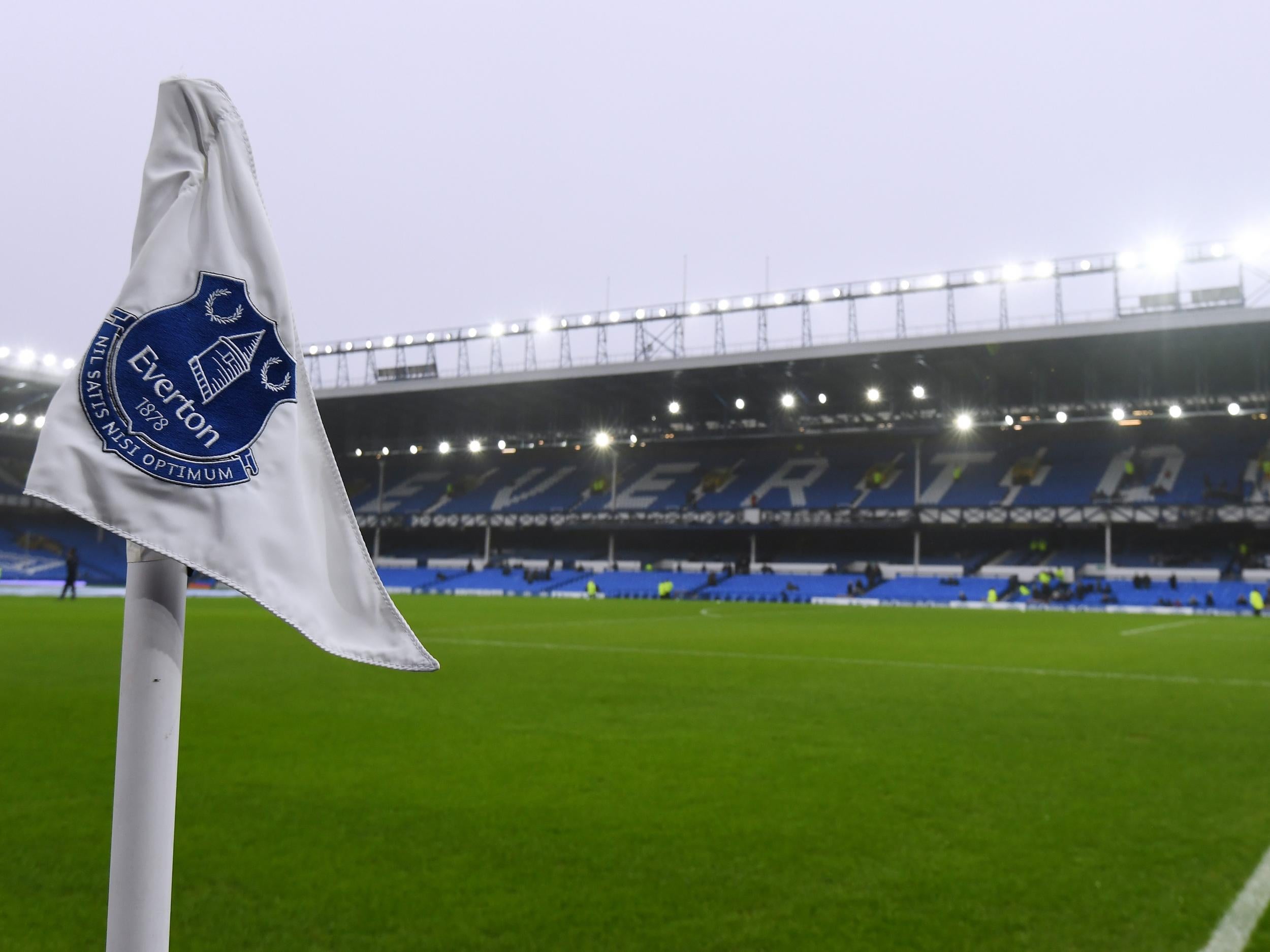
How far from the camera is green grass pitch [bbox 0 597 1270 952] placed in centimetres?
353

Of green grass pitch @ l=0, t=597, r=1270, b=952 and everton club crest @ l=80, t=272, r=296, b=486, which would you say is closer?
everton club crest @ l=80, t=272, r=296, b=486

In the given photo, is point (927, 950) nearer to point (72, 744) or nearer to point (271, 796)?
point (271, 796)

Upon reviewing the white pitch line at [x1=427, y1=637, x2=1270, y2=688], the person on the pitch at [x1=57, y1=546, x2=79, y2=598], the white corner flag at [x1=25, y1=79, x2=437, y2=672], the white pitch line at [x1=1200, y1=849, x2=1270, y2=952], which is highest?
the white corner flag at [x1=25, y1=79, x2=437, y2=672]

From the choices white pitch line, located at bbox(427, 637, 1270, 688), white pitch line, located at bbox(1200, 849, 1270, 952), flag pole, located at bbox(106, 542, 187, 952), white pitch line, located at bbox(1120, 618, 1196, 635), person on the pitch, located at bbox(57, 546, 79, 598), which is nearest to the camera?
flag pole, located at bbox(106, 542, 187, 952)

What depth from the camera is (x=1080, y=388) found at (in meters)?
42.4

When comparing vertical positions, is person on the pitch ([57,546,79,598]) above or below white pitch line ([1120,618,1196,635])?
above

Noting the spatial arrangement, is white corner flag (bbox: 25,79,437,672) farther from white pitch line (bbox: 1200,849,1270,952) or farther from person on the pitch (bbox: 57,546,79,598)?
person on the pitch (bbox: 57,546,79,598)

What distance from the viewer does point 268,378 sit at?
1.68 metres

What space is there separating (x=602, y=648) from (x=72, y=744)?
9.19m

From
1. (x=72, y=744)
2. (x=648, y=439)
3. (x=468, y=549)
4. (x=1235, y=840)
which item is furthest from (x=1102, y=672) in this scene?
(x=468, y=549)

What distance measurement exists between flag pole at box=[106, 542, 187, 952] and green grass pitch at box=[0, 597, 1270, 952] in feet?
6.66

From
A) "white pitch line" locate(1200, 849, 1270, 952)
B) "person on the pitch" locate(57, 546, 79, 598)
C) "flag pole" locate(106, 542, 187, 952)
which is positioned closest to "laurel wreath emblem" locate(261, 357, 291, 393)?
"flag pole" locate(106, 542, 187, 952)

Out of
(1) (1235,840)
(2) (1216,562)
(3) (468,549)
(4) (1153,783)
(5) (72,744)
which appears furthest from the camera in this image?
(3) (468,549)

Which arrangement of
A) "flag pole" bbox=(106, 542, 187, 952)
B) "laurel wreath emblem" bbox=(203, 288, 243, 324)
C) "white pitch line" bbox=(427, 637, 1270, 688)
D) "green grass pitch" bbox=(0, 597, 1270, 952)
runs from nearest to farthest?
"flag pole" bbox=(106, 542, 187, 952) → "laurel wreath emblem" bbox=(203, 288, 243, 324) → "green grass pitch" bbox=(0, 597, 1270, 952) → "white pitch line" bbox=(427, 637, 1270, 688)
